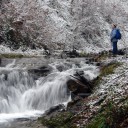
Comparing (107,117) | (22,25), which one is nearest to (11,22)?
(22,25)

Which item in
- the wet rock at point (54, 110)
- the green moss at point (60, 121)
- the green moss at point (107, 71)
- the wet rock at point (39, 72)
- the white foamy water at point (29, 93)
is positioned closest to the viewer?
the green moss at point (60, 121)

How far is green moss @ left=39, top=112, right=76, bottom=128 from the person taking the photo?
9.75 meters

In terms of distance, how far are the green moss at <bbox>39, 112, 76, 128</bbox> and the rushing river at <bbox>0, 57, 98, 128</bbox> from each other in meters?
1.86

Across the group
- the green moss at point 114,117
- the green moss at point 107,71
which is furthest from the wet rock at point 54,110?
the green moss at point 114,117

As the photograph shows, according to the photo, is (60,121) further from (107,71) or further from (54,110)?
(107,71)

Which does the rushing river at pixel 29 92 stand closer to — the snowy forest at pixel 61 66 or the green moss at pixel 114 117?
the snowy forest at pixel 61 66

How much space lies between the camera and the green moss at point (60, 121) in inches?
384

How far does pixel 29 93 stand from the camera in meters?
14.9

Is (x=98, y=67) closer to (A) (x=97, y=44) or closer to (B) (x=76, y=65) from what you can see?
(B) (x=76, y=65)

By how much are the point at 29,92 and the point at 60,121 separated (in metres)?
5.09

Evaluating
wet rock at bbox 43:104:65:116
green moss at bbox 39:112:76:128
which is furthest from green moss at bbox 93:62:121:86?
green moss at bbox 39:112:76:128

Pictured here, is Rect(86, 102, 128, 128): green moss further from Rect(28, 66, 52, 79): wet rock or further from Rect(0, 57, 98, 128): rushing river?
Rect(28, 66, 52, 79): wet rock

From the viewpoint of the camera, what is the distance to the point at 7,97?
14.7m

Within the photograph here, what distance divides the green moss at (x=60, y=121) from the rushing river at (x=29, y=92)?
1.86m
